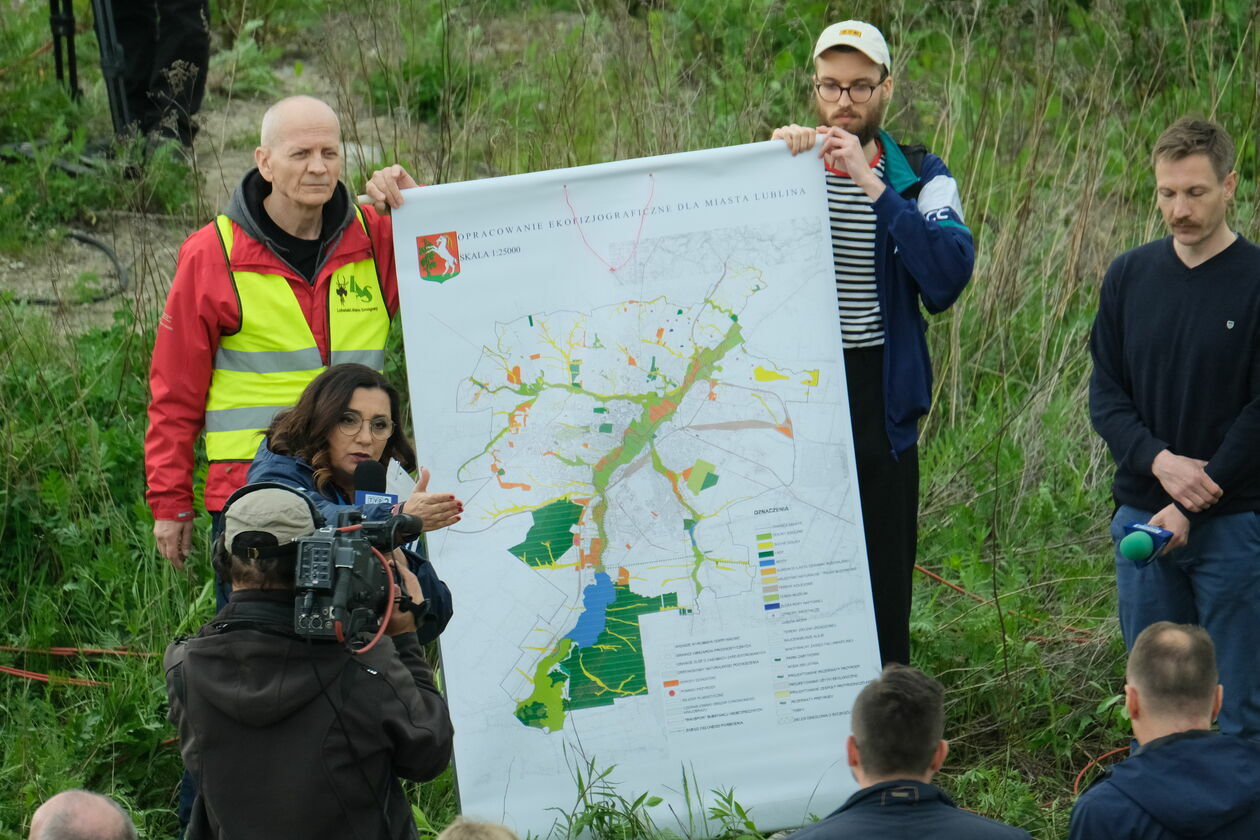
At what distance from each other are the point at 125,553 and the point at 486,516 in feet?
6.62

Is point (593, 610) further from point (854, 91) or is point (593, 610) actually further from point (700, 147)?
point (700, 147)

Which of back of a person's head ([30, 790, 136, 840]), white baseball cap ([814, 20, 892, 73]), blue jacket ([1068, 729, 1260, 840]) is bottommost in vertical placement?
blue jacket ([1068, 729, 1260, 840])

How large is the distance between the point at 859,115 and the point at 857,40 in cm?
22

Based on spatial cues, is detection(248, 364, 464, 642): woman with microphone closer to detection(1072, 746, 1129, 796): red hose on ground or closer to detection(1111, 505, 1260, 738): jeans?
detection(1111, 505, 1260, 738): jeans

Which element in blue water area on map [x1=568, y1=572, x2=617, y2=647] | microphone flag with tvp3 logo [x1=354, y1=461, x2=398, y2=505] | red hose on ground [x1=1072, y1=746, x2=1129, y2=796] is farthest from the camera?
red hose on ground [x1=1072, y1=746, x2=1129, y2=796]

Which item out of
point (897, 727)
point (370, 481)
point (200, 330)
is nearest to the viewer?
point (897, 727)

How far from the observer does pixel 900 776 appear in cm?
296

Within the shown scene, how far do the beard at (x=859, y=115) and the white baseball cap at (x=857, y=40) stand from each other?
128 millimetres

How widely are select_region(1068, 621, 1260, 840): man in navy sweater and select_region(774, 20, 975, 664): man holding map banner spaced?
4.39 ft

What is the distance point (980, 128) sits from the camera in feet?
22.9

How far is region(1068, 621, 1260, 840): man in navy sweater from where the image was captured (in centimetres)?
302

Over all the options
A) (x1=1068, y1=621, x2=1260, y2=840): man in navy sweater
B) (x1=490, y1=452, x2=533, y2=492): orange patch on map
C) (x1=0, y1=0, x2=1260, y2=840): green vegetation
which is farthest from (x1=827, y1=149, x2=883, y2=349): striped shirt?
(x1=1068, y1=621, x2=1260, y2=840): man in navy sweater

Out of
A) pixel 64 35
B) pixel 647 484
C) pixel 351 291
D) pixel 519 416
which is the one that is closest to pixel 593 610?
pixel 647 484

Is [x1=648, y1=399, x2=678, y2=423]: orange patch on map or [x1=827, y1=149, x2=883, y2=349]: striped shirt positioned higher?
[x1=827, y1=149, x2=883, y2=349]: striped shirt
